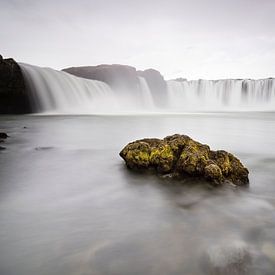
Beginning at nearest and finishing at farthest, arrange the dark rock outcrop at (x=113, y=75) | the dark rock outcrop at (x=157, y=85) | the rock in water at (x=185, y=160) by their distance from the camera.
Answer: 1. the rock in water at (x=185, y=160)
2. the dark rock outcrop at (x=113, y=75)
3. the dark rock outcrop at (x=157, y=85)

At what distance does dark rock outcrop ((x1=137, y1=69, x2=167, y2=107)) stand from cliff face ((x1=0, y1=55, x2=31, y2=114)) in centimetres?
2948

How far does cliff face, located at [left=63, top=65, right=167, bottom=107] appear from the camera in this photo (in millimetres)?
47219

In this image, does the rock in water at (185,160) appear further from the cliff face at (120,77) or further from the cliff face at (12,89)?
the cliff face at (120,77)

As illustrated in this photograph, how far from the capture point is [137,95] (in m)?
46.8

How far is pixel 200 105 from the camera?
51344 millimetres

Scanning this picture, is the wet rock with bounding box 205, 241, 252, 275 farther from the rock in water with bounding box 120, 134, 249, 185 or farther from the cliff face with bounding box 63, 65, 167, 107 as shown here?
the cliff face with bounding box 63, 65, 167, 107

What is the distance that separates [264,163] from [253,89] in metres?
46.7

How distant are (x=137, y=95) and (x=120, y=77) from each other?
5.04 m

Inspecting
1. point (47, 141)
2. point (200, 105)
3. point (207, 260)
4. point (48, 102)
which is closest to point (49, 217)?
point (207, 260)

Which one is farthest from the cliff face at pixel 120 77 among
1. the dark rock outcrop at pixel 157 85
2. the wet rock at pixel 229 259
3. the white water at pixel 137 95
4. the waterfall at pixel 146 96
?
the wet rock at pixel 229 259

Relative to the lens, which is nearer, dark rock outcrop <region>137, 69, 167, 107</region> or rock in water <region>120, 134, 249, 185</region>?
rock in water <region>120, 134, 249, 185</region>

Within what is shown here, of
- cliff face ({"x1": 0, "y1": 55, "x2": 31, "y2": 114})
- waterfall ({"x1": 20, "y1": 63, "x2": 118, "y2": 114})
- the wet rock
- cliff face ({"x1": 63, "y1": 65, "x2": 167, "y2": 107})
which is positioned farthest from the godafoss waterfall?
cliff face ({"x1": 63, "y1": 65, "x2": 167, "y2": 107})

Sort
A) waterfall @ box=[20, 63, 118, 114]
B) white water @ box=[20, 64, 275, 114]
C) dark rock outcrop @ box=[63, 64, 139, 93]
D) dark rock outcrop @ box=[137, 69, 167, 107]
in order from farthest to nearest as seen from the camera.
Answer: dark rock outcrop @ box=[137, 69, 167, 107]
dark rock outcrop @ box=[63, 64, 139, 93]
white water @ box=[20, 64, 275, 114]
waterfall @ box=[20, 63, 118, 114]

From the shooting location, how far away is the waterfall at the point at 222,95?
47.3m
